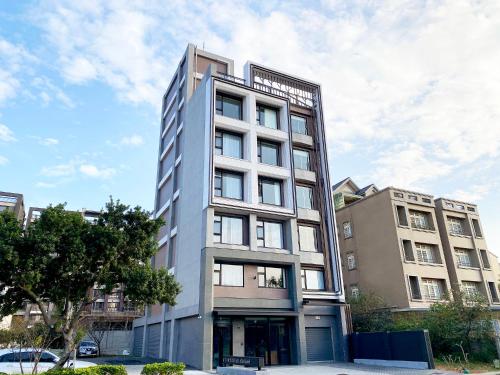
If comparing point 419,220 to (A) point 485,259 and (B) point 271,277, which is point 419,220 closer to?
(A) point 485,259

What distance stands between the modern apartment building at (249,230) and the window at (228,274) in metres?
0.06

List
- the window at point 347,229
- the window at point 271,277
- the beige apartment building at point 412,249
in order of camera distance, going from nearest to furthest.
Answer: the window at point 271,277 → the beige apartment building at point 412,249 → the window at point 347,229

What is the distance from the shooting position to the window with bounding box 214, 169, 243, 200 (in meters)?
25.7

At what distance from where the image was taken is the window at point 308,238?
27823 mm

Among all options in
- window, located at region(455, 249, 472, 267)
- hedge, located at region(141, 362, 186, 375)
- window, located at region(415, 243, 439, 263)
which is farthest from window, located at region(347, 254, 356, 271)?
hedge, located at region(141, 362, 186, 375)

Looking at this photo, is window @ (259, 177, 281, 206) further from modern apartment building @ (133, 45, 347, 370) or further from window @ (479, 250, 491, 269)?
window @ (479, 250, 491, 269)

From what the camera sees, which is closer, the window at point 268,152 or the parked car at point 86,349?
the window at point 268,152

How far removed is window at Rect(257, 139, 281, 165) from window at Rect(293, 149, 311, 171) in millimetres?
1626

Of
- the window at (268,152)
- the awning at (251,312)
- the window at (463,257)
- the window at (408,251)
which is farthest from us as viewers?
the window at (463,257)

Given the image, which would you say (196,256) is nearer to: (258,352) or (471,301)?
(258,352)

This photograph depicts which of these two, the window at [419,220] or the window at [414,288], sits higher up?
the window at [419,220]

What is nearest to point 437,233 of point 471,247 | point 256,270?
point 471,247

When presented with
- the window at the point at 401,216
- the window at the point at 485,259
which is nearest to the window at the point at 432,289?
the window at the point at 401,216

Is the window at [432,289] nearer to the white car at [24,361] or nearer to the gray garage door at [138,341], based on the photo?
the gray garage door at [138,341]
